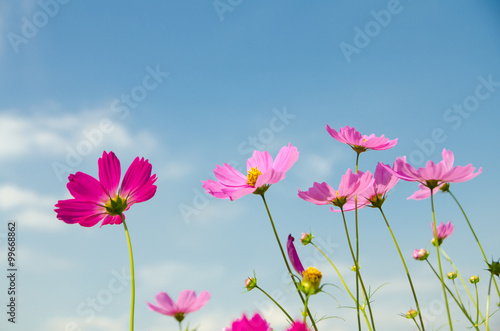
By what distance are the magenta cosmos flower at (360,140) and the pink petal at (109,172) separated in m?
0.44

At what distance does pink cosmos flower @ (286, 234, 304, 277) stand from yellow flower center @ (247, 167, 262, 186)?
0.90 feet

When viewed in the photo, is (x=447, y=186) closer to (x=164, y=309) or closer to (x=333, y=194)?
(x=333, y=194)

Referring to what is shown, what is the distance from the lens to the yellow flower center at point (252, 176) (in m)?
0.87

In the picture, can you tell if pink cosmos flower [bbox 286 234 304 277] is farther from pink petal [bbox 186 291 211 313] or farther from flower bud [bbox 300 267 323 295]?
pink petal [bbox 186 291 211 313]

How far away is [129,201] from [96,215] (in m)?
0.06

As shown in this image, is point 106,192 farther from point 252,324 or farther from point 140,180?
point 252,324

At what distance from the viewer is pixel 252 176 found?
34.4 inches

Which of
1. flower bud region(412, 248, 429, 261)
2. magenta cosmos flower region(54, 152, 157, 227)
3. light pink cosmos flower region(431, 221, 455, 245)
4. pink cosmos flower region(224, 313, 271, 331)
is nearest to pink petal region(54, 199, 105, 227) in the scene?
magenta cosmos flower region(54, 152, 157, 227)

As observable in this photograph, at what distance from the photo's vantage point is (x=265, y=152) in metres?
0.90

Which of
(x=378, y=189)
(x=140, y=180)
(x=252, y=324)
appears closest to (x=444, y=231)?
(x=378, y=189)

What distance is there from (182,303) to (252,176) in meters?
0.27

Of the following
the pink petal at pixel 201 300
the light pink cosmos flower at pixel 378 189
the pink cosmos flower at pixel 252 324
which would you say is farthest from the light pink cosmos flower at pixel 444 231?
the pink cosmos flower at pixel 252 324

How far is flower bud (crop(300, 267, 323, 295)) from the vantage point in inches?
21.8

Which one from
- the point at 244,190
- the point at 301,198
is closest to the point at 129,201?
the point at 244,190
